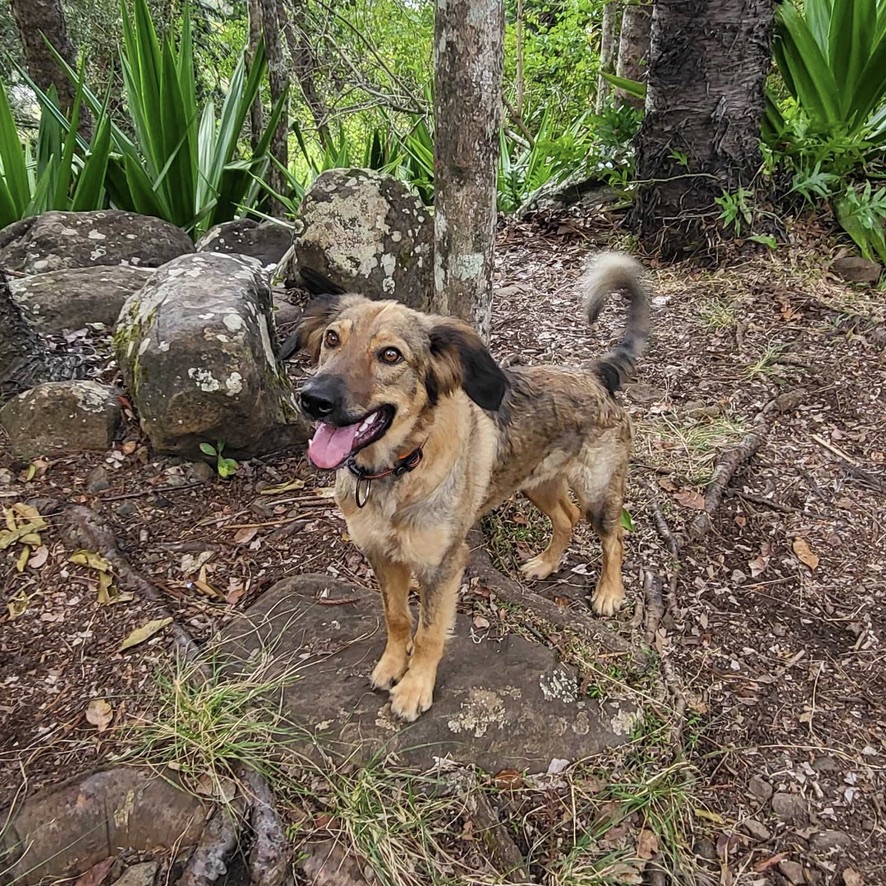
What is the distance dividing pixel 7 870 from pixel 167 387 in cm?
203

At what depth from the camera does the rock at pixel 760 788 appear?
8.77 feet

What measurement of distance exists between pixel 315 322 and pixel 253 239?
3.36 m

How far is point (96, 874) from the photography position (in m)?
2.24

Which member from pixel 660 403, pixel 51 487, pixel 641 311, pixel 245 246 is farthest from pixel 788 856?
pixel 245 246

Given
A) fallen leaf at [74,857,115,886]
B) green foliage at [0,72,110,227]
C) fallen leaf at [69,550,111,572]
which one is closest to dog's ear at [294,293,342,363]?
fallen leaf at [69,550,111,572]

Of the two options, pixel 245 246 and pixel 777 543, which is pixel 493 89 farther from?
pixel 245 246

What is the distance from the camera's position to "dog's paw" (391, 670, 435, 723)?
2719 mm

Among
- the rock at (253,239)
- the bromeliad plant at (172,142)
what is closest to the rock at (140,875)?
the rock at (253,239)

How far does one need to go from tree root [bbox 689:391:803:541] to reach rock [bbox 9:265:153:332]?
3742 mm

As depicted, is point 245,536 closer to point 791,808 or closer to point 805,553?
point 791,808

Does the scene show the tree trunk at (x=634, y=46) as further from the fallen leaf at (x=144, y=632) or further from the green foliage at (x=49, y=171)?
the fallen leaf at (x=144, y=632)

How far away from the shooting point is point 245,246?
5.73 metres

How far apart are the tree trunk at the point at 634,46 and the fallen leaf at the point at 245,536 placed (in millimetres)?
6108

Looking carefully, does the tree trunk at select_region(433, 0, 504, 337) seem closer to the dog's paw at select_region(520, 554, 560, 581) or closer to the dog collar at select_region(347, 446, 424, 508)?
the dog's paw at select_region(520, 554, 560, 581)
